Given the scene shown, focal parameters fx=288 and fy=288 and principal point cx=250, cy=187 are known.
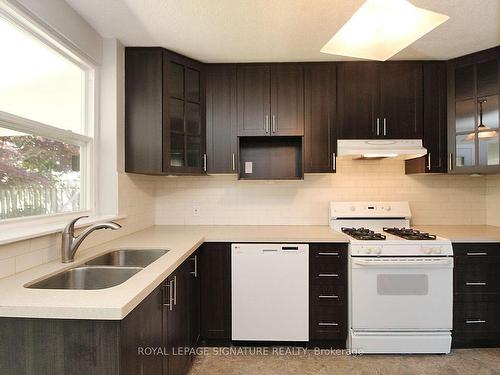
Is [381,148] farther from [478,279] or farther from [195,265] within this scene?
[195,265]

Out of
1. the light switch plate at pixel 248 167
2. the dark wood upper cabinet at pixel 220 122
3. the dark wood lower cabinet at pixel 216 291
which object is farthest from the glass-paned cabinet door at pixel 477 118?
the dark wood lower cabinet at pixel 216 291

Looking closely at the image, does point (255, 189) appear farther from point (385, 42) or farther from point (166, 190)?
point (385, 42)

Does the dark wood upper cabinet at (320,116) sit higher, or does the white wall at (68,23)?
the white wall at (68,23)

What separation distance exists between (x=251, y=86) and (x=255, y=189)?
102 cm

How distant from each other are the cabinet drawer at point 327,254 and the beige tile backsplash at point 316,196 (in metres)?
0.68

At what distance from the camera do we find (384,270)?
7.28 feet

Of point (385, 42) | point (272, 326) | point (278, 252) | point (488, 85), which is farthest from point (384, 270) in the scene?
point (488, 85)

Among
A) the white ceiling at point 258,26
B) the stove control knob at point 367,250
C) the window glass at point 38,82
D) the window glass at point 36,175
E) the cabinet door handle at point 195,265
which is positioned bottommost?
the cabinet door handle at point 195,265

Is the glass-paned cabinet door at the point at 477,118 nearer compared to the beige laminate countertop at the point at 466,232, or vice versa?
the beige laminate countertop at the point at 466,232

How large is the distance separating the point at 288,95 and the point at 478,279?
220 cm

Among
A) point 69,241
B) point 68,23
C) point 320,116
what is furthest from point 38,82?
point 320,116

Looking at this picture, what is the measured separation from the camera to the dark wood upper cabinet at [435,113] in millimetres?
2629

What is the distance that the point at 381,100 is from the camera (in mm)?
2643

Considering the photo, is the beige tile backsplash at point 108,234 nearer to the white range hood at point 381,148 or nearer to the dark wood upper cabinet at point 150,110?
the dark wood upper cabinet at point 150,110
